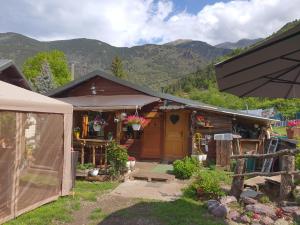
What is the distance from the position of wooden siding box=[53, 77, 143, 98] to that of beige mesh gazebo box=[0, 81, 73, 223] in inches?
295

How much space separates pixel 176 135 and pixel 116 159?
174 inches

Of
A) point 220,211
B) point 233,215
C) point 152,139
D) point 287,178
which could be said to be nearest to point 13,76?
point 152,139

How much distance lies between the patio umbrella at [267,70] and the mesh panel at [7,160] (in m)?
4.33

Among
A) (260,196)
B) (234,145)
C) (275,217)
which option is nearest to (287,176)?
(260,196)

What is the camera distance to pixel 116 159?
469 inches

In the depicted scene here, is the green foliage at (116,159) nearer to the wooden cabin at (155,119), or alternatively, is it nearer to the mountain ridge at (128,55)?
the wooden cabin at (155,119)

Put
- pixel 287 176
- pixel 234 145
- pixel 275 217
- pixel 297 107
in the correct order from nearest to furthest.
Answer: pixel 275 217 < pixel 287 176 < pixel 234 145 < pixel 297 107

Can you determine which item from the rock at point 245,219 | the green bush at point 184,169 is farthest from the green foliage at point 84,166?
the rock at point 245,219

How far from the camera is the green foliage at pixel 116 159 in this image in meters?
11.9

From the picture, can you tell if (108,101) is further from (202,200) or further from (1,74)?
(202,200)

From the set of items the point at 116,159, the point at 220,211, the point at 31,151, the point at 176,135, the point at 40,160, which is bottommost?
the point at 220,211

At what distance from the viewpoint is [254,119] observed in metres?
15.8

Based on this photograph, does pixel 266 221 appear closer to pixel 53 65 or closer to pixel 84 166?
pixel 84 166

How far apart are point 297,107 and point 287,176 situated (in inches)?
1375
